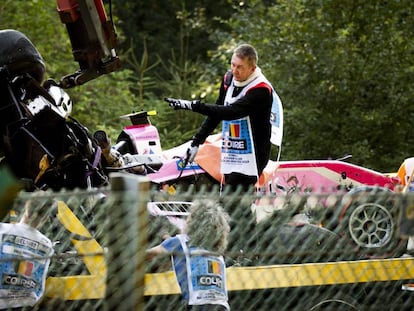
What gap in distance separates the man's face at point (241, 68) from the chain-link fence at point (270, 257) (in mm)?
1863

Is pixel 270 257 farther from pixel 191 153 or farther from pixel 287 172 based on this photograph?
pixel 287 172

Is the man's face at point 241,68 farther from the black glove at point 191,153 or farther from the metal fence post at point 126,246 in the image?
the metal fence post at point 126,246

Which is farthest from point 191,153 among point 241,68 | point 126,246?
point 126,246

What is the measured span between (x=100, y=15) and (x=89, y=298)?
7.94 feet

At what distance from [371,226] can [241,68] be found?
1943 millimetres

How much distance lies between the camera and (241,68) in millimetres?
7383

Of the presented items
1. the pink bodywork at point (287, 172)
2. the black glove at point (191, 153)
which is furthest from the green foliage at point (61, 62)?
the black glove at point (191, 153)

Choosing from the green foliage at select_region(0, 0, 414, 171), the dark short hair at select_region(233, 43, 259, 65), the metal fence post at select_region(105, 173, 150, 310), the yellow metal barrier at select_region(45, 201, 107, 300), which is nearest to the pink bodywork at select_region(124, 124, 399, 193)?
the dark short hair at select_region(233, 43, 259, 65)

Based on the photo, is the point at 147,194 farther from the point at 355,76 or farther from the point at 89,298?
the point at 355,76

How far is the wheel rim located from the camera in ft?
18.4

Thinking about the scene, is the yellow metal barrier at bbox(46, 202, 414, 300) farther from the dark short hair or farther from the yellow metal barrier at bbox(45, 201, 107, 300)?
the dark short hair

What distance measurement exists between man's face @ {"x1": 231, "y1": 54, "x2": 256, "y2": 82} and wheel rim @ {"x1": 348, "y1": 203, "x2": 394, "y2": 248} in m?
1.75

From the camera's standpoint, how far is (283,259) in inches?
211

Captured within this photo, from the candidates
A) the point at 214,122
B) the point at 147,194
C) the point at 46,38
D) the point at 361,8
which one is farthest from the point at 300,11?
the point at 147,194
